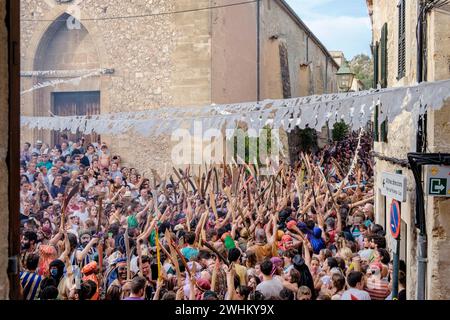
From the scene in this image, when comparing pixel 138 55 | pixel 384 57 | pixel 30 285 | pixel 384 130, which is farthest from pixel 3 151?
pixel 138 55

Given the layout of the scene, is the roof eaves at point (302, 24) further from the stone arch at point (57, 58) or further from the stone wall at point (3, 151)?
the stone wall at point (3, 151)

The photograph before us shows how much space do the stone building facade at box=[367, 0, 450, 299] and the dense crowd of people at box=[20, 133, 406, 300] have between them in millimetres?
432

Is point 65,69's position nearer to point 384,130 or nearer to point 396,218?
point 384,130

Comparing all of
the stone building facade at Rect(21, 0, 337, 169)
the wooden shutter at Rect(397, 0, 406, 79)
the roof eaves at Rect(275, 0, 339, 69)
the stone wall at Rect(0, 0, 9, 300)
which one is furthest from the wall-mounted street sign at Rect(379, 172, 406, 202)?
the roof eaves at Rect(275, 0, 339, 69)

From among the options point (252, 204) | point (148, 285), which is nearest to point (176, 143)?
point (252, 204)

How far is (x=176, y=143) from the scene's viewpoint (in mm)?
13008

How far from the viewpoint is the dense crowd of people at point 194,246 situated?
15.4 ft

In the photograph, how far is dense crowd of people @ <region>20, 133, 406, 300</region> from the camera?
15.4 ft

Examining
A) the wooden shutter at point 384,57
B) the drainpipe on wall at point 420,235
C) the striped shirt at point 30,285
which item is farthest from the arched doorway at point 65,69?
the drainpipe on wall at point 420,235

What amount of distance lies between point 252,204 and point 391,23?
122 inches

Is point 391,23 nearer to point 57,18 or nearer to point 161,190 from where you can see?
point 161,190

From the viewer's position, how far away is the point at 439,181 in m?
4.38

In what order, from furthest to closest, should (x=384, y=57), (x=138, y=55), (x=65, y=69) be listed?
(x=65, y=69) < (x=138, y=55) < (x=384, y=57)

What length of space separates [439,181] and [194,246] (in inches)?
102
